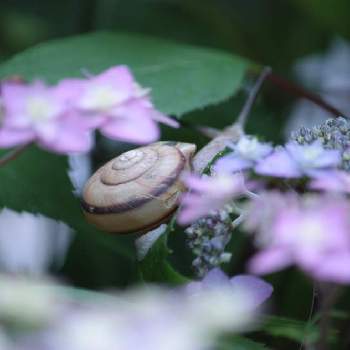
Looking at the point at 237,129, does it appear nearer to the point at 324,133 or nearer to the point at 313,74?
the point at 324,133

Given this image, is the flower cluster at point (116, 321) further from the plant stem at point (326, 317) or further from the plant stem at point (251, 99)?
the plant stem at point (251, 99)

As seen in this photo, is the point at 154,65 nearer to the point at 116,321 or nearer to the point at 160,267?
the point at 160,267

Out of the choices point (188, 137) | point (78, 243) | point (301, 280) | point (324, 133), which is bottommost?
point (78, 243)

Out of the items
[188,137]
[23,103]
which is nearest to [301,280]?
[188,137]

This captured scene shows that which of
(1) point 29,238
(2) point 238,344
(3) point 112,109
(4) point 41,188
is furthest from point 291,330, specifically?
(1) point 29,238

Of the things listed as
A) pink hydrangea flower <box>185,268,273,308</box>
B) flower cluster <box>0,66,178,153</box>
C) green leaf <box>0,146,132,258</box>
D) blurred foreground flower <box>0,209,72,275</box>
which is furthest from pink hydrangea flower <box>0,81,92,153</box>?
blurred foreground flower <box>0,209,72,275</box>
